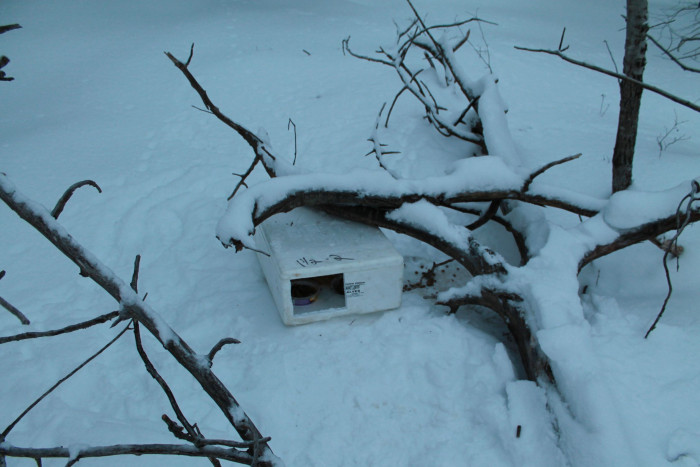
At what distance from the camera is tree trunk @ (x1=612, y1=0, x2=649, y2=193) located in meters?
3.17

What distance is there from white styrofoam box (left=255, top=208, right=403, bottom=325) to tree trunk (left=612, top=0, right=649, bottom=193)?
1.62 metres

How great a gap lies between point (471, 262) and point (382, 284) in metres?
0.51

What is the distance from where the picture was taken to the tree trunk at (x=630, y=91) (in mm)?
3172

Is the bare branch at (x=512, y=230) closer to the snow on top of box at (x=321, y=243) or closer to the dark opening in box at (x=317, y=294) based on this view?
the snow on top of box at (x=321, y=243)

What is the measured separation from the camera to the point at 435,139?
15.6 feet

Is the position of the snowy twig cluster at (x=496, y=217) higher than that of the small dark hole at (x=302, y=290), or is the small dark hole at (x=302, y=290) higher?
the snowy twig cluster at (x=496, y=217)

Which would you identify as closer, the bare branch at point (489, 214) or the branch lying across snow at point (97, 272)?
the branch lying across snow at point (97, 272)

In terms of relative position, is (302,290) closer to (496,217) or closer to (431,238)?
(431,238)

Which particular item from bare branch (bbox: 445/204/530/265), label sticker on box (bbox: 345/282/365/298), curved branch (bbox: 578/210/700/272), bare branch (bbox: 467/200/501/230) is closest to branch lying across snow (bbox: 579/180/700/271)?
curved branch (bbox: 578/210/700/272)

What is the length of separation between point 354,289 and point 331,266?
0.20 metres

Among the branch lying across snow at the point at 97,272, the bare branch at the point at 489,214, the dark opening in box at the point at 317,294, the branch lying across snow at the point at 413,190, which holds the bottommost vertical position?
the dark opening in box at the point at 317,294

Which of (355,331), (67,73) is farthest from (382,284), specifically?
(67,73)

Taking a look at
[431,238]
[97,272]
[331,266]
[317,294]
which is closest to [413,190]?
[431,238]

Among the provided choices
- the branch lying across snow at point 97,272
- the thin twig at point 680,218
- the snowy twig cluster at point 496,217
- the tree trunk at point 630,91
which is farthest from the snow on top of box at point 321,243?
the tree trunk at point 630,91
